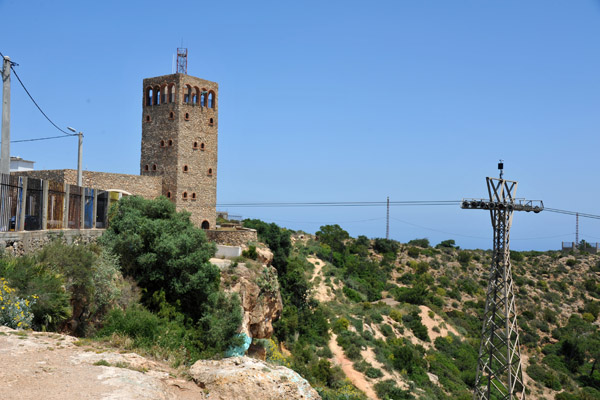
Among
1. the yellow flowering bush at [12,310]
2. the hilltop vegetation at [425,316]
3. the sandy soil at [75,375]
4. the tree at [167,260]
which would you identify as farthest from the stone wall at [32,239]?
the hilltop vegetation at [425,316]

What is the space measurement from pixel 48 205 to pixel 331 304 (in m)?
27.8

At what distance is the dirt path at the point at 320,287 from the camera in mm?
42469

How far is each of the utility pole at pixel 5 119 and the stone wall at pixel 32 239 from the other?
7.70 ft

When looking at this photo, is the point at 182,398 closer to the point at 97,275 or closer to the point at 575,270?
the point at 97,275

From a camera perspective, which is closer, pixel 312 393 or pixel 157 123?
pixel 312 393

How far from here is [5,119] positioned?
15805 mm

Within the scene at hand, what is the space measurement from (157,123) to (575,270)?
55453 mm

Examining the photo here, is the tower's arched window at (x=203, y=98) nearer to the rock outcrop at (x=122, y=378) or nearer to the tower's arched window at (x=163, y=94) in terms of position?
the tower's arched window at (x=163, y=94)

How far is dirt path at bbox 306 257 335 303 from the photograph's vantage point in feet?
139

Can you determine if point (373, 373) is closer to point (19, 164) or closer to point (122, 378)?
point (122, 378)

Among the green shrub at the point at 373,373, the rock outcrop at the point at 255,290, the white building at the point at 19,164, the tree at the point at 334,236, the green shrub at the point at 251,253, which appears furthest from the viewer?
the tree at the point at 334,236

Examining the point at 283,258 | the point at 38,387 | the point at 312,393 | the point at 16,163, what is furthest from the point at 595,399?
the point at 16,163

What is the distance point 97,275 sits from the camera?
16344mm

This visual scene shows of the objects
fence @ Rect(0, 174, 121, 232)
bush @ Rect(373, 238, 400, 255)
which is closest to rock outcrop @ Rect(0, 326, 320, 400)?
fence @ Rect(0, 174, 121, 232)
